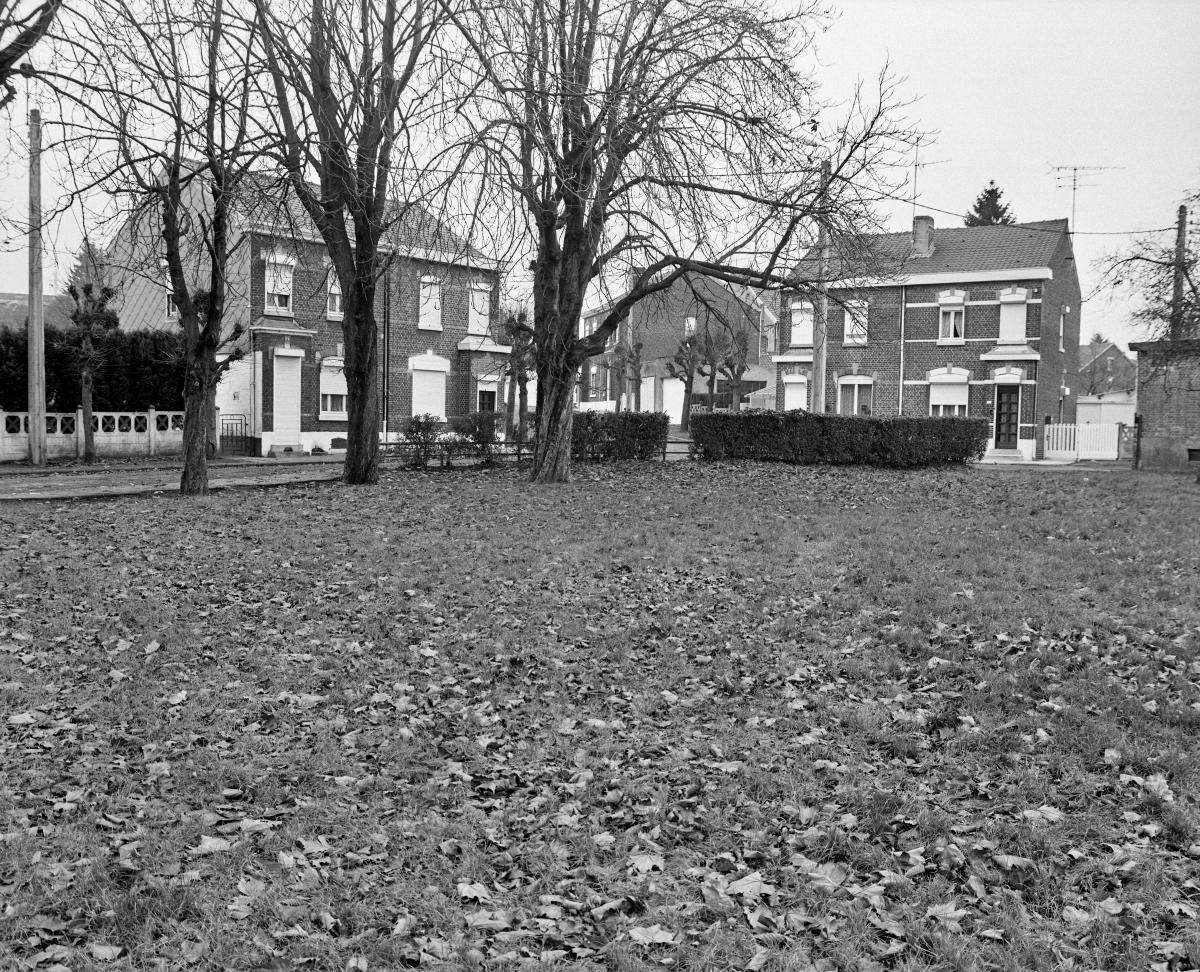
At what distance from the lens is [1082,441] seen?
35781mm

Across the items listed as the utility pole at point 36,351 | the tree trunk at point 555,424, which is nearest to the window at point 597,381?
the utility pole at point 36,351

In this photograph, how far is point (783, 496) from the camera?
17.0m

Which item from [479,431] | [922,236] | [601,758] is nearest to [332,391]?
[479,431]

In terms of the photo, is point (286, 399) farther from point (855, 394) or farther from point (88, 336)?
point (855, 394)

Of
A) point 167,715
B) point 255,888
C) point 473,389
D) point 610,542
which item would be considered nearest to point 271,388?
point 473,389

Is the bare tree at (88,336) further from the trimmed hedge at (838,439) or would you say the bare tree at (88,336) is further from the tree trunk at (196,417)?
the trimmed hedge at (838,439)

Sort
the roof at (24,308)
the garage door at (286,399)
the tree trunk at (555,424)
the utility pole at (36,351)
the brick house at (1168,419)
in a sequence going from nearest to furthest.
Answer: the tree trunk at (555,424), the utility pole at (36,351), the brick house at (1168,419), the garage door at (286,399), the roof at (24,308)

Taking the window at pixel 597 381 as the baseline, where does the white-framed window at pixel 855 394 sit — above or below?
below

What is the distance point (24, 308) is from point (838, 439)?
146 feet

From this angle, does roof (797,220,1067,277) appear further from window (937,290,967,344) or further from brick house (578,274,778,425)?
brick house (578,274,778,425)

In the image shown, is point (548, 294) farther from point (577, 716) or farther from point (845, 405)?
point (845, 405)

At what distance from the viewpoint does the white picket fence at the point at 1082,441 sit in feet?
116

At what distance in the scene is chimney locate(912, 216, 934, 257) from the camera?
39469 mm

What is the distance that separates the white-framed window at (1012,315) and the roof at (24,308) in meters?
33.8
